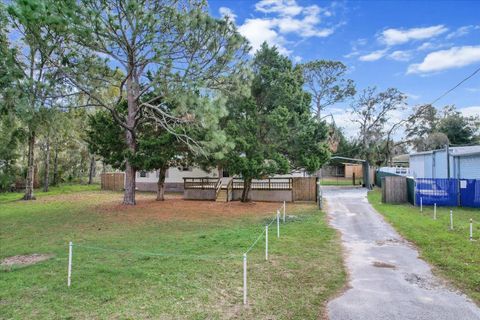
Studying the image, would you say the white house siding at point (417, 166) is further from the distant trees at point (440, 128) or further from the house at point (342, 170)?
the house at point (342, 170)

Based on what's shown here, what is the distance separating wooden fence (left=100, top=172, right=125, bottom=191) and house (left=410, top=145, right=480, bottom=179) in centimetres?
2518

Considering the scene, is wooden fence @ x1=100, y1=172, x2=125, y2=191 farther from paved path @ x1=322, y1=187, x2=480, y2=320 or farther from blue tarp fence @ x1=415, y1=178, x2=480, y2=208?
paved path @ x1=322, y1=187, x2=480, y2=320

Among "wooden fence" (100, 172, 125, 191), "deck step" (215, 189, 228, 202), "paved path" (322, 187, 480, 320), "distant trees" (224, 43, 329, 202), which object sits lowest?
"paved path" (322, 187, 480, 320)

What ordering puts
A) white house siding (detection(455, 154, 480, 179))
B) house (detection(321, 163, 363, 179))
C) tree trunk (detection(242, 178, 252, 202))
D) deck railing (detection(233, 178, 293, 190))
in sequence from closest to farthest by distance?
white house siding (detection(455, 154, 480, 179)) < tree trunk (detection(242, 178, 252, 202)) < deck railing (detection(233, 178, 293, 190)) < house (detection(321, 163, 363, 179))

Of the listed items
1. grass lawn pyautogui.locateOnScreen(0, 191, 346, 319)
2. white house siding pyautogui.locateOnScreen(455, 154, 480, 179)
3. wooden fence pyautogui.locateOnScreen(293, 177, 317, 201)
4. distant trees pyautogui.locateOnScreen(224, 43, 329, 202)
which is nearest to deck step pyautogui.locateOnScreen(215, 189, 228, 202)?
distant trees pyautogui.locateOnScreen(224, 43, 329, 202)

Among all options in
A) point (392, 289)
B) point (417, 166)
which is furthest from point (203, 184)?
point (417, 166)

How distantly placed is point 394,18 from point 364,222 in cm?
857

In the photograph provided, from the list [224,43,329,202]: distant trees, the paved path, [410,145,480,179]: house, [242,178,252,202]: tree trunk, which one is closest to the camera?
the paved path

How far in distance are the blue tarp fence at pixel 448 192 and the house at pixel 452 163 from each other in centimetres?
257

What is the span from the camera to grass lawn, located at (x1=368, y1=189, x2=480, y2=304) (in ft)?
22.2

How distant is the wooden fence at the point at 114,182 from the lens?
31.1 m

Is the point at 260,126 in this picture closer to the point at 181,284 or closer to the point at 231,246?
the point at 231,246

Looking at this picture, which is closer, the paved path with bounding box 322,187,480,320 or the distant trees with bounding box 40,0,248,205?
the paved path with bounding box 322,187,480,320

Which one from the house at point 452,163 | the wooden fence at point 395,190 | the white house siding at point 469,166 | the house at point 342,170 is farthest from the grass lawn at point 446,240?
the house at point 342,170
